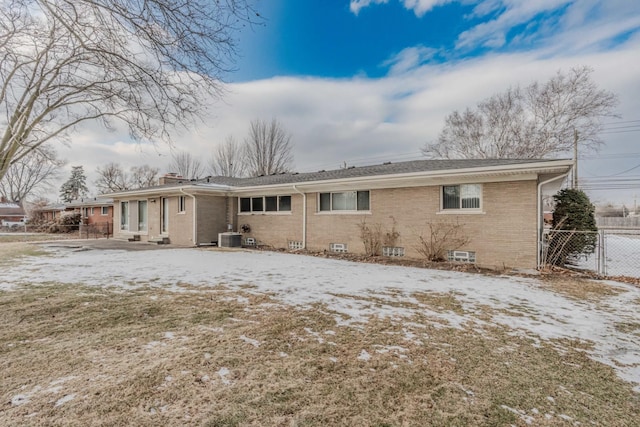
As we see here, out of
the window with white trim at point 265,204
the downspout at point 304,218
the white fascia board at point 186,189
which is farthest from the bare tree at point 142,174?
the downspout at point 304,218

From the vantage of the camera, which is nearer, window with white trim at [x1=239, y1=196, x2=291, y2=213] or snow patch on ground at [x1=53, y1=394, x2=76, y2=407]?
snow patch on ground at [x1=53, y1=394, x2=76, y2=407]

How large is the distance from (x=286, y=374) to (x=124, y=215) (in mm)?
20572

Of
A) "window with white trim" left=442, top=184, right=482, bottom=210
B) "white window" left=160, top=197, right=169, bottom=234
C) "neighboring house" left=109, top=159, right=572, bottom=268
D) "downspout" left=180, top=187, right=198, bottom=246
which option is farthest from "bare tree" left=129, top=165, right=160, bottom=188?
"window with white trim" left=442, top=184, right=482, bottom=210

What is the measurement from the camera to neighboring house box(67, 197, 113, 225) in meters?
26.4

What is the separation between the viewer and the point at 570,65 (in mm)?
21469

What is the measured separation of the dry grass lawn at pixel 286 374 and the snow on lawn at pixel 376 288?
0.40 metres

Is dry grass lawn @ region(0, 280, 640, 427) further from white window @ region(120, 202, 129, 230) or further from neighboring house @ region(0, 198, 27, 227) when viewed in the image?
neighboring house @ region(0, 198, 27, 227)

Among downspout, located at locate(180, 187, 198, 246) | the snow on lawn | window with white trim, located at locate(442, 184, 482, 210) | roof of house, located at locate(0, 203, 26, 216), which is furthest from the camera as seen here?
roof of house, located at locate(0, 203, 26, 216)

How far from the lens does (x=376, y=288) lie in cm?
684

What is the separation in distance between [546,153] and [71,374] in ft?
94.8

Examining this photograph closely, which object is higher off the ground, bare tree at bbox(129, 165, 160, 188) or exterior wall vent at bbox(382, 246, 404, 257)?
bare tree at bbox(129, 165, 160, 188)

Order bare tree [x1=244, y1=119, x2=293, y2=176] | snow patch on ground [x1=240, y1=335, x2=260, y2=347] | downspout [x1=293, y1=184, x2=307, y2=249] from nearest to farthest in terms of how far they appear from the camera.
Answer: snow patch on ground [x1=240, y1=335, x2=260, y2=347]
downspout [x1=293, y1=184, x2=307, y2=249]
bare tree [x1=244, y1=119, x2=293, y2=176]

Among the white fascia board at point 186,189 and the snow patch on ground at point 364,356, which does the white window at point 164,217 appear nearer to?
the white fascia board at point 186,189

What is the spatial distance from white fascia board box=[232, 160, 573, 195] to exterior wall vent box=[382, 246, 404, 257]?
7.33ft
